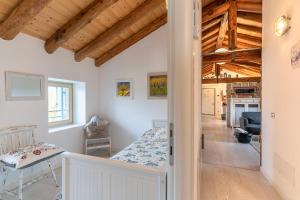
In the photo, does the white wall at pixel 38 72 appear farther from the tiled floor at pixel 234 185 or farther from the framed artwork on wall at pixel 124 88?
the tiled floor at pixel 234 185

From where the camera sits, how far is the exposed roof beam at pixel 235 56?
10.4ft

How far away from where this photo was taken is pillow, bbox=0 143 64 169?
2135 mm

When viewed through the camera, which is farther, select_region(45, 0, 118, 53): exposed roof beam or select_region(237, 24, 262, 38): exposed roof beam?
select_region(237, 24, 262, 38): exposed roof beam

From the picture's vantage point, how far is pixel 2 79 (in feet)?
8.20

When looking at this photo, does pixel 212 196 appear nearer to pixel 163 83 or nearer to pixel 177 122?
pixel 177 122

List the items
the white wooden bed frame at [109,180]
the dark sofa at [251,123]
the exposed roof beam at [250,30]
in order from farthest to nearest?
the dark sofa at [251,123] < the exposed roof beam at [250,30] < the white wooden bed frame at [109,180]

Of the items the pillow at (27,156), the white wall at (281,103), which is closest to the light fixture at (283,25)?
the white wall at (281,103)

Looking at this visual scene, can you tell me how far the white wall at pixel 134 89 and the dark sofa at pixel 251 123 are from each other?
253 centimetres

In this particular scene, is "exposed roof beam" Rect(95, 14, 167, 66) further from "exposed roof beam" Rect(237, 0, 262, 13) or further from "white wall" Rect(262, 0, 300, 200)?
"white wall" Rect(262, 0, 300, 200)

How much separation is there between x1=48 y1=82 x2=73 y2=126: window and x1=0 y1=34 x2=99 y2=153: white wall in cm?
37

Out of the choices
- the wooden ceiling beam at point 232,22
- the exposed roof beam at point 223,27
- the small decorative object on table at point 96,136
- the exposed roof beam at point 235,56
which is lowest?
the small decorative object on table at point 96,136

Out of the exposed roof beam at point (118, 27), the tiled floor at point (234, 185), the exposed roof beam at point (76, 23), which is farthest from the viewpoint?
the exposed roof beam at point (118, 27)

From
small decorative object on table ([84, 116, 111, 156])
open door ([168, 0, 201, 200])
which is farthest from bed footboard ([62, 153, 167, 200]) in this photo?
small decorative object on table ([84, 116, 111, 156])

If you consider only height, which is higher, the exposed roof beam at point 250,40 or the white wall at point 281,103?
the exposed roof beam at point 250,40
